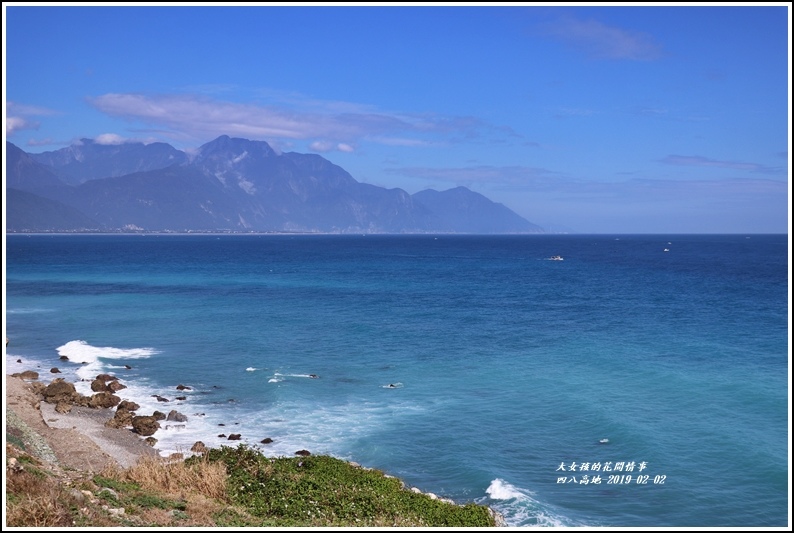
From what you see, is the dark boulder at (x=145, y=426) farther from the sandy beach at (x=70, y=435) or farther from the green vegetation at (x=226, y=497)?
the green vegetation at (x=226, y=497)

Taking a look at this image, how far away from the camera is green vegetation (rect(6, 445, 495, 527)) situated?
578 inches

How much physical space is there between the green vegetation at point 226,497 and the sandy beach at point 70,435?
4.05 meters

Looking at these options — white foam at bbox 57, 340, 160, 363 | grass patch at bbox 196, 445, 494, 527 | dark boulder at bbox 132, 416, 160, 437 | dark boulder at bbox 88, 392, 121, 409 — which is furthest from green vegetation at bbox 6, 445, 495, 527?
white foam at bbox 57, 340, 160, 363

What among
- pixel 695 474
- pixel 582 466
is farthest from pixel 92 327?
pixel 695 474

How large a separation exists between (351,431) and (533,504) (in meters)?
10.9

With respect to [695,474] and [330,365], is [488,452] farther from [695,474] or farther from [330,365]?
[330,365]

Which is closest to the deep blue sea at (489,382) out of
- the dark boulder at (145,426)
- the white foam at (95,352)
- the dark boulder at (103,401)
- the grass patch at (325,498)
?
the white foam at (95,352)

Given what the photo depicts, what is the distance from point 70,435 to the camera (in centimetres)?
2741

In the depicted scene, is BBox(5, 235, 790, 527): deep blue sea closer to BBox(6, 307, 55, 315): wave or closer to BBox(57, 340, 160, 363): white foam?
BBox(57, 340, 160, 363): white foam

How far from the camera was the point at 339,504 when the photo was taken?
1877cm

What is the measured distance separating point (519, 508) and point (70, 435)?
65.9 feet

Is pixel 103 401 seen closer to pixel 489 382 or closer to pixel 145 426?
pixel 145 426

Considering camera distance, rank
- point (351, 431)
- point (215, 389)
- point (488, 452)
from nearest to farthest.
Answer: point (488, 452) → point (351, 431) → point (215, 389)

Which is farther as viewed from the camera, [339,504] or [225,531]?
[339,504]
